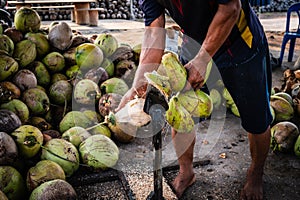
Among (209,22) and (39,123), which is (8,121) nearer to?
(39,123)

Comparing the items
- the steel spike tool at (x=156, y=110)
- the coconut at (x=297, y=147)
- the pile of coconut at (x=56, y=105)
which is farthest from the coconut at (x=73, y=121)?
the coconut at (x=297, y=147)

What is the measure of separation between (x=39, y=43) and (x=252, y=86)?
204 cm

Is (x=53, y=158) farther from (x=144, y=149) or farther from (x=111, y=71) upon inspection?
(x=111, y=71)

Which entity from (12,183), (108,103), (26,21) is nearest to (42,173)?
(12,183)

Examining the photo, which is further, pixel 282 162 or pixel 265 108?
pixel 282 162

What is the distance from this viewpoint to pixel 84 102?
2957mm

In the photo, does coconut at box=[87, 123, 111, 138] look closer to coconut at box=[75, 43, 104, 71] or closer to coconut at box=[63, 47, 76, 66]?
coconut at box=[75, 43, 104, 71]

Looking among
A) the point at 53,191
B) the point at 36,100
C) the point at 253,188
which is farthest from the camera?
the point at 36,100

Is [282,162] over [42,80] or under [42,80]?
under

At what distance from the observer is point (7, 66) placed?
276cm

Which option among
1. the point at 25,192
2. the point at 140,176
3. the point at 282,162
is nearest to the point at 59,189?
the point at 25,192

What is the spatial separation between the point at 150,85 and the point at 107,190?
3.67 ft

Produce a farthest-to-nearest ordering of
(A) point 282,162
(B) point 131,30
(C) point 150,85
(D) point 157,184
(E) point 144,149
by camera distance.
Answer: (B) point 131,30, (E) point 144,149, (A) point 282,162, (D) point 157,184, (C) point 150,85

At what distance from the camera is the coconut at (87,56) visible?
10.4 feet
